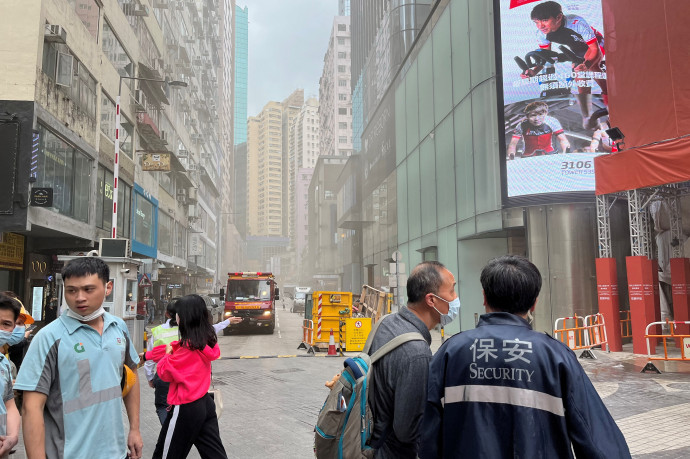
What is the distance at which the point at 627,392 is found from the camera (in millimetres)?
9703

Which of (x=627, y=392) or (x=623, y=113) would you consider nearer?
(x=627, y=392)

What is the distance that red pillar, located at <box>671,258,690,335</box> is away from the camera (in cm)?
1581

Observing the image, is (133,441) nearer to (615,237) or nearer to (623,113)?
(623,113)

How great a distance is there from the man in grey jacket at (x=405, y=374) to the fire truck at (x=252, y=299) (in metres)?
21.2

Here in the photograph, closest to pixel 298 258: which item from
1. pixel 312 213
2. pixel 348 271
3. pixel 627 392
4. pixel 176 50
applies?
pixel 312 213

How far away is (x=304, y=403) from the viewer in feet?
29.4

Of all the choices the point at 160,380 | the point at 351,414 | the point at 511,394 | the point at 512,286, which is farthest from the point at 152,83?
the point at 511,394

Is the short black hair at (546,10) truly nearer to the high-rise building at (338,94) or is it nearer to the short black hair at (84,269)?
the short black hair at (84,269)

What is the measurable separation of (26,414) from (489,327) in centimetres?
234

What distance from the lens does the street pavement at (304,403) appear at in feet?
20.9

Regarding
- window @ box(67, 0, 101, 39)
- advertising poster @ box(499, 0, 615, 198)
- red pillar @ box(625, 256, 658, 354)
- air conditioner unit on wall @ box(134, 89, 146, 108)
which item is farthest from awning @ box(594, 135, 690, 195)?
air conditioner unit on wall @ box(134, 89, 146, 108)

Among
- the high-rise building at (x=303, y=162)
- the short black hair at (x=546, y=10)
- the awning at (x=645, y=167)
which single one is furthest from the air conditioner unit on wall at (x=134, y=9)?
the high-rise building at (x=303, y=162)

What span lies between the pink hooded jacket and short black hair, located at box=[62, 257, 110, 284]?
4.78 feet

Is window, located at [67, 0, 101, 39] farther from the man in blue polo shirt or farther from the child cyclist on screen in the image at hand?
the man in blue polo shirt
